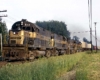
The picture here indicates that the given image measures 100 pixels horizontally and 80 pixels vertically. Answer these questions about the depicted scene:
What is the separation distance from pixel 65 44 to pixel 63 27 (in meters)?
59.9

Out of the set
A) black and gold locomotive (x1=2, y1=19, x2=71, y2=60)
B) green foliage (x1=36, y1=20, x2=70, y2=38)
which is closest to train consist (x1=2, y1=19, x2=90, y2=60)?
black and gold locomotive (x1=2, y1=19, x2=71, y2=60)

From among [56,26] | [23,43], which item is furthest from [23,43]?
[56,26]

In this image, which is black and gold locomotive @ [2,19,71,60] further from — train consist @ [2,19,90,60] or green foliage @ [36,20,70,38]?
green foliage @ [36,20,70,38]

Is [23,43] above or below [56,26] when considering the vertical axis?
below

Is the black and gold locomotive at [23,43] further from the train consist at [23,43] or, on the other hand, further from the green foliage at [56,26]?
the green foliage at [56,26]

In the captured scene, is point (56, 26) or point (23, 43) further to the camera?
point (56, 26)

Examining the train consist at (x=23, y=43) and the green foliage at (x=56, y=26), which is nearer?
the train consist at (x=23, y=43)

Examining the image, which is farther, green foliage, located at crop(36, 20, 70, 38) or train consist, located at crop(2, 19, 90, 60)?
green foliage, located at crop(36, 20, 70, 38)

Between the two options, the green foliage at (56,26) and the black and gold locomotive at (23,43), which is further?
the green foliage at (56,26)

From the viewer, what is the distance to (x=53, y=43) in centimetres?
2948

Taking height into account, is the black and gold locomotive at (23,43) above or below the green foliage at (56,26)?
below

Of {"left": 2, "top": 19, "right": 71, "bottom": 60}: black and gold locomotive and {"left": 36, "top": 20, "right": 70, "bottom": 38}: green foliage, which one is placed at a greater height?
{"left": 36, "top": 20, "right": 70, "bottom": 38}: green foliage

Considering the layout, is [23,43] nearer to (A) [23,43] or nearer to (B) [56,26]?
(A) [23,43]

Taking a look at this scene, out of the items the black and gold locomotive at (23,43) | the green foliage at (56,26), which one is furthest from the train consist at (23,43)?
the green foliage at (56,26)
